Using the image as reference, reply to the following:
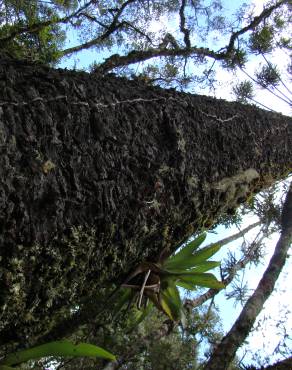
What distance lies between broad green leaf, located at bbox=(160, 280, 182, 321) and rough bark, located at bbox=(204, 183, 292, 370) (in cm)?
32

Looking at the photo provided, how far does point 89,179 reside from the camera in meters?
1.50

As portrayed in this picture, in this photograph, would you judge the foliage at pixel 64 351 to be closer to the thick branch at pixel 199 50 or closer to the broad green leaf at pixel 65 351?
the broad green leaf at pixel 65 351

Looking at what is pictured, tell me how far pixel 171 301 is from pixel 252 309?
0.64 metres

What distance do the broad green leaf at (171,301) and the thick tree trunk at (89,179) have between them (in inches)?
15.9

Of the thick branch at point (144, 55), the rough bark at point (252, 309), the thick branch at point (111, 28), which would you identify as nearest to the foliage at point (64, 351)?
the rough bark at point (252, 309)

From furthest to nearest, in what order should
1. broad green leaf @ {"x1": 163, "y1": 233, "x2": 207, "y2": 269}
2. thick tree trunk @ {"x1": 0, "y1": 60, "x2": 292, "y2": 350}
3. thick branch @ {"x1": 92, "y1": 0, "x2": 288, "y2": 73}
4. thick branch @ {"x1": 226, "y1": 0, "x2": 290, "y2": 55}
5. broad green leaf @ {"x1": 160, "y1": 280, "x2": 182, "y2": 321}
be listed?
thick branch @ {"x1": 226, "y1": 0, "x2": 290, "y2": 55} < thick branch @ {"x1": 92, "y1": 0, "x2": 288, "y2": 73} < broad green leaf @ {"x1": 160, "y1": 280, "x2": 182, "y2": 321} < broad green leaf @ {"x1": 163, "y1": 233, "x2": 207, "y2": 269} < thick tree trunk @ {"x1": 0, "y1": 60, "x2": 292, "y2": 350}

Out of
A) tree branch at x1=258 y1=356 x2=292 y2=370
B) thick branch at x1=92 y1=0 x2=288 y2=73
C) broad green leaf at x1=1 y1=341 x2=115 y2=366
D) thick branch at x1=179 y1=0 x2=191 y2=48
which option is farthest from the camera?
thick branch at x1=179 y1=0 x2=191 y2=48

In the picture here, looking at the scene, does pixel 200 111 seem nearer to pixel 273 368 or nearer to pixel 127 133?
pixel 127 133

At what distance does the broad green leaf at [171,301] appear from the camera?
2486 millimetres

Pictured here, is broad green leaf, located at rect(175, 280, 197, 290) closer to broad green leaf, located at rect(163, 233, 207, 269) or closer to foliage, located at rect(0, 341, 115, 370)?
broad green leaf, located at rect(163, 233, 207, 269)

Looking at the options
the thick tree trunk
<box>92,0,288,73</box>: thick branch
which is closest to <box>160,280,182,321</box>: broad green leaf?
the thick tree trunk

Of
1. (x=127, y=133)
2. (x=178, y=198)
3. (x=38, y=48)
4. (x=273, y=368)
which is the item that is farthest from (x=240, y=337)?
(x=38, y=48)

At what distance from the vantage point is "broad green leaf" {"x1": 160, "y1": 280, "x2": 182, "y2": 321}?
2486 millimetres

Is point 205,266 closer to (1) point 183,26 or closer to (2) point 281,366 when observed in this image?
(2) point 281,366
